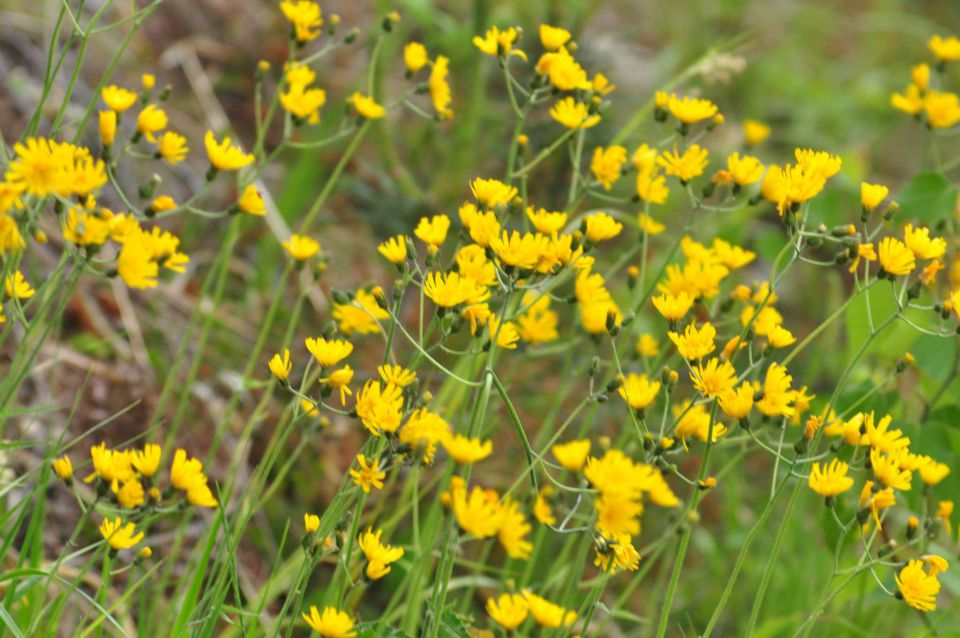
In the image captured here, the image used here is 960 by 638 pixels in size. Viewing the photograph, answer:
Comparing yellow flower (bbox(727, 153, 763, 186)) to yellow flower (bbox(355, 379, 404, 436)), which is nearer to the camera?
yellow flower (bbox(355, 379, 404, 436))

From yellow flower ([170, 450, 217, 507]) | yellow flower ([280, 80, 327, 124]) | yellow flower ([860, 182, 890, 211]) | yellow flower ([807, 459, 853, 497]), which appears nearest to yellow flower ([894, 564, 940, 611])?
yellow flower ([807, 459, 853, 497])

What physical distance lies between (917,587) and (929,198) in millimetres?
909

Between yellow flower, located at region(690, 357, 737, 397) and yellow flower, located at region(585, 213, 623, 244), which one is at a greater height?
yellow flower, located at region(585, 213, 623, 244)

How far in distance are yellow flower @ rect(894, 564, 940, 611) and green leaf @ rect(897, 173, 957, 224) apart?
0.84 metres

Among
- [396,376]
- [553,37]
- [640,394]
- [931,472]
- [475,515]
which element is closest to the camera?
[475,515]

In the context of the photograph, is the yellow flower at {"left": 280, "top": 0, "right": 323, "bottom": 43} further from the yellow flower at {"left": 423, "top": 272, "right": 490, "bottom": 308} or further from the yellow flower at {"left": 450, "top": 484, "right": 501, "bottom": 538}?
the yellow flower at {"left": 450, "top": 484, "right": 501, "bottom": 538}

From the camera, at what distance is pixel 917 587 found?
1260 millimetres

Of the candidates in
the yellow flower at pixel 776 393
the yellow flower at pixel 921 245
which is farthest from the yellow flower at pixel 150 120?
the yellow flower at pixel 921 245

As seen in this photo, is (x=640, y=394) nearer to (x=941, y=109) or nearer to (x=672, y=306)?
(x=672, y=306)

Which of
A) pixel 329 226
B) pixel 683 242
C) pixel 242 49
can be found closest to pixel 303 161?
pixel 329 226

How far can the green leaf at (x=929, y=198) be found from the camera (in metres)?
1.94

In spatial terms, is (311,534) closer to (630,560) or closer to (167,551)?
(630,560)

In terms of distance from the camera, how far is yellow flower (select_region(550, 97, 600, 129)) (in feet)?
5.13

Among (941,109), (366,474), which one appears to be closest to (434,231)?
(366,474)
